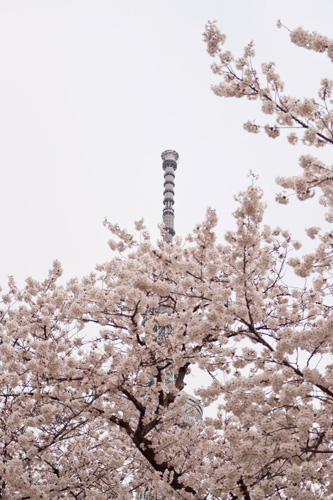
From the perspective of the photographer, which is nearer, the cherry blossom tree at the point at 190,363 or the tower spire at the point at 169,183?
the cherry blossom tree at the point at 190,363

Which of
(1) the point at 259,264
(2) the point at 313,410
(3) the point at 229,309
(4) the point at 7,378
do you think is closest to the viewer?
(2) the point at 313,410

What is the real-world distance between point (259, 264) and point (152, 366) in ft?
10.1

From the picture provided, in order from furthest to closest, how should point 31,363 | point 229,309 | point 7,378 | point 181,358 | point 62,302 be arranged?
point 62,302, point 7,378, point 31,363, point 181,358, point 229,309

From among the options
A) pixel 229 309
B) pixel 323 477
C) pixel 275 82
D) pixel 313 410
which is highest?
pixel 275 82

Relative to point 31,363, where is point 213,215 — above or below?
above

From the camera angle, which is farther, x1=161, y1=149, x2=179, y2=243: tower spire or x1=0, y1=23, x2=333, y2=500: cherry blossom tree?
x1=161, y1=149, x2=179, y2=243: tower spire

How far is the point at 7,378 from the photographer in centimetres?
812

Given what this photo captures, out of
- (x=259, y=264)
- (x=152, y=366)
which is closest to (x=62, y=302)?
(x=152, y=366)

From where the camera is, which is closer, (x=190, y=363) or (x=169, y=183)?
(x=190, y=363)

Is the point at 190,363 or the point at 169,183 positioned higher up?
the point at 169,183

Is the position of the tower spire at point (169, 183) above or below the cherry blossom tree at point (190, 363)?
above

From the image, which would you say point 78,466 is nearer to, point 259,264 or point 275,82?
point 259,264

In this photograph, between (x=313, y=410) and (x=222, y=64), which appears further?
(x=222, y=64)

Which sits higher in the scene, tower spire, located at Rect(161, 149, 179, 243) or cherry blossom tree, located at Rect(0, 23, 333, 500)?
tower spire, located at Rect(161, 149, 179, 243)
